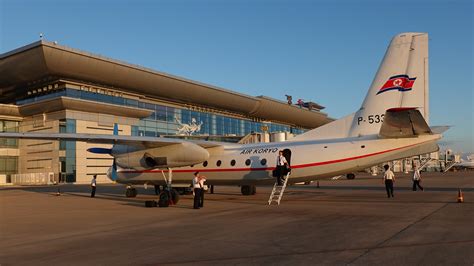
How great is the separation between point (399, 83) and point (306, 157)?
16.4 ft

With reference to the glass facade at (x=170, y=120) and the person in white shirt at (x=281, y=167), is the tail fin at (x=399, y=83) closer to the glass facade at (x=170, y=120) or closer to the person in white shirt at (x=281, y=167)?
the person in white shirt at (x=281, y=167)

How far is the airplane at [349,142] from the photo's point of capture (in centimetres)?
1595

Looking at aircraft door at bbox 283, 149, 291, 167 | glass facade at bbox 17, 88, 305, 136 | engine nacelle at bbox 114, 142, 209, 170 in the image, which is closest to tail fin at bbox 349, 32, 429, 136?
aircraft door at bbox 283, 149, 291, 167

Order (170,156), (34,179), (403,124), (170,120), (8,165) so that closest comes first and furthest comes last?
(403,124)
(170,156)
(34,179)
(8,165)
(170,120)

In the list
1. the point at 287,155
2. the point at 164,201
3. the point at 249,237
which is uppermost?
the point at 287,155

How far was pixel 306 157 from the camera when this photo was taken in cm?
1786

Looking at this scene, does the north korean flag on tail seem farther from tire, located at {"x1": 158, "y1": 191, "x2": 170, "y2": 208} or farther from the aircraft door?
tire, located at {"x1": 158, "y1": 191, "x2": 170, "y2": 208}

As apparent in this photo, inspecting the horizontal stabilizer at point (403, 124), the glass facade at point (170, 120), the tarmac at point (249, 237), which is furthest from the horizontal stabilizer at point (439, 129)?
the glass facade at point (170, 120)

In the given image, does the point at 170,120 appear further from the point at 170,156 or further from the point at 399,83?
the point at 399,83

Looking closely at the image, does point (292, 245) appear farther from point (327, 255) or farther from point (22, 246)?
point (22, 246)

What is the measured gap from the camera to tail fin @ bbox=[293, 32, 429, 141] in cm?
1631

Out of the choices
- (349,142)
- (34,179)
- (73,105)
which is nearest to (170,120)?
(73,105)

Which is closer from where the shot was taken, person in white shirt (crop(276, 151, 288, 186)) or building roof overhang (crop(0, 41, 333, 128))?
person in white shirt (crop(276, 151, 288, 186))

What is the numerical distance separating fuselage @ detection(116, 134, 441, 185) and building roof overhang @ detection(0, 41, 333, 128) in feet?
107
